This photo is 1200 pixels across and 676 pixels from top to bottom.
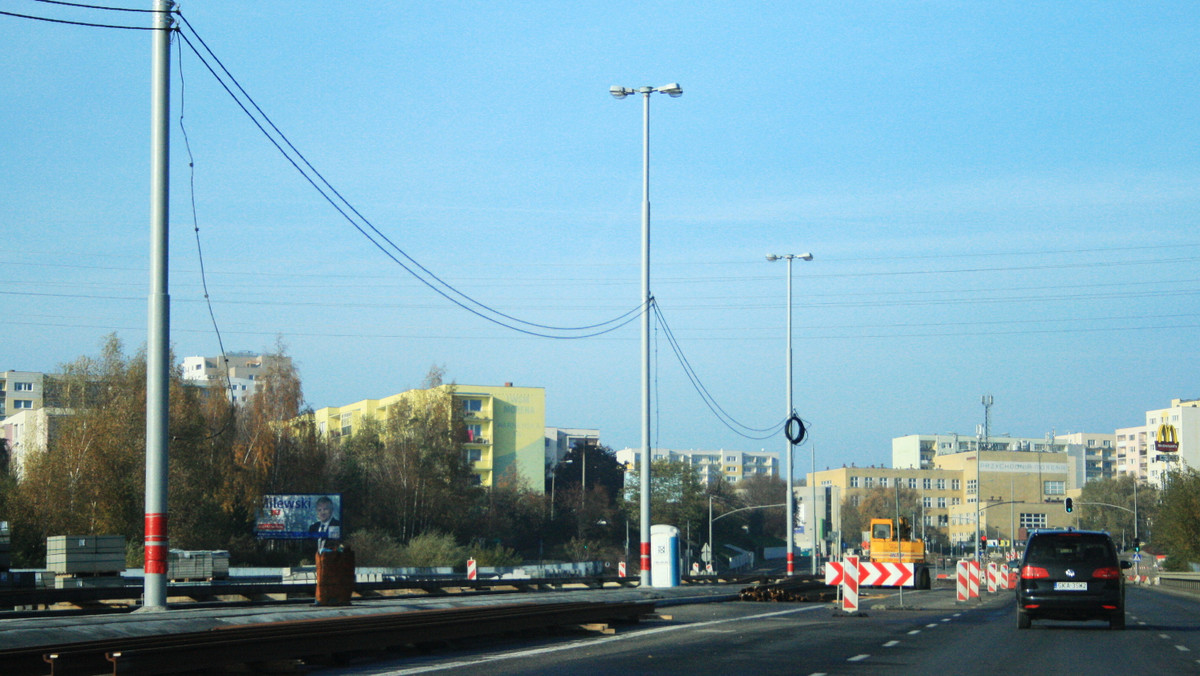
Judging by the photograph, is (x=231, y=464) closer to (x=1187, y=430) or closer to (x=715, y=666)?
(x=715, y=666)

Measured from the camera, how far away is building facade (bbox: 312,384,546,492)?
11212cm

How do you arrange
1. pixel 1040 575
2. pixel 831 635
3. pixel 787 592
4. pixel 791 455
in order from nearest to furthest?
pixel 831 635 < pixel 1040 575 < pixel 787 592 < pixel 791 455

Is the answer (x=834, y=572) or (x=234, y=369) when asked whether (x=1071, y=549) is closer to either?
(x=834, y=572)

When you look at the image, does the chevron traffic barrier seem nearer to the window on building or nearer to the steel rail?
the steel rail

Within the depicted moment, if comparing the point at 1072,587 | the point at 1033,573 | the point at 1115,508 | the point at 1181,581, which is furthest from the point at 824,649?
the point at 1115,508

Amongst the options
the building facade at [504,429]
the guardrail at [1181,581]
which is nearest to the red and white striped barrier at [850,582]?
the guardrail at [1181,581]

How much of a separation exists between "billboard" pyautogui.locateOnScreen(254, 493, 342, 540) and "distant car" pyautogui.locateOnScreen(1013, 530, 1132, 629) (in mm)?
48407

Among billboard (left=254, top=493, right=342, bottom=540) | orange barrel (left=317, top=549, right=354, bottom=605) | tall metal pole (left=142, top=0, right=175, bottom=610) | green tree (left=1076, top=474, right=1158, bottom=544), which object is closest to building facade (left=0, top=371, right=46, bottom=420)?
billboard (left=254, top=493, right=342, bottom=540)

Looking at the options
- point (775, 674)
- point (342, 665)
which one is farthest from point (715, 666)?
point (342, 665)

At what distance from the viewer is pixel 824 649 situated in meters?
17.1

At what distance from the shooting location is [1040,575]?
21844 millimetres

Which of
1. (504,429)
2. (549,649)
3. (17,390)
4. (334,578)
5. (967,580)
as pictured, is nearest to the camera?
(549,649)

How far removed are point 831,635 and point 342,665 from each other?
8.95 meters

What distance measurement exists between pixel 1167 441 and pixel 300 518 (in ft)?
332
